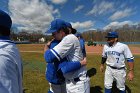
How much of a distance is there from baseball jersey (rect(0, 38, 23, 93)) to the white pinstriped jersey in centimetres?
148

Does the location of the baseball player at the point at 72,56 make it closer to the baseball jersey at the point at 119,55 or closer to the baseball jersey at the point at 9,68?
the baseball jersey at the point at 9,68

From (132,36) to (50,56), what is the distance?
504ft

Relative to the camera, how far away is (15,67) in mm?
1771

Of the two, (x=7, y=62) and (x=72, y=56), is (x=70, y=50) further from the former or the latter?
(x=7, y=62)

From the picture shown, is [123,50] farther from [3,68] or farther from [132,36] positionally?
[132,36]

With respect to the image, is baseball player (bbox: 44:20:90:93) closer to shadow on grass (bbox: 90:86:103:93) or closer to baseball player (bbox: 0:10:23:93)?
baseball player (bbox: 0:10:23:93)

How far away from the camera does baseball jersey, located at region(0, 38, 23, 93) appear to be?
5.31 feet

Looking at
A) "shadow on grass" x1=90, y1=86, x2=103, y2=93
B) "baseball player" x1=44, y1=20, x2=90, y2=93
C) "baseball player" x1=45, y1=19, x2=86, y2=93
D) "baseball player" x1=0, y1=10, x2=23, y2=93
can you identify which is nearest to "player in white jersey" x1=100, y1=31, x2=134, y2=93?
"shadow on grass" x1=90, y1=86, x2=103, y2=93

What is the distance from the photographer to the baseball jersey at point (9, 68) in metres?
1.62

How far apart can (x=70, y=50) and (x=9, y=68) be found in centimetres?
181

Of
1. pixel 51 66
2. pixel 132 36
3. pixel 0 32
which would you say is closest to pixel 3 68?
pixel 0 32

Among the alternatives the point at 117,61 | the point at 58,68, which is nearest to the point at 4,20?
the point at 58,68

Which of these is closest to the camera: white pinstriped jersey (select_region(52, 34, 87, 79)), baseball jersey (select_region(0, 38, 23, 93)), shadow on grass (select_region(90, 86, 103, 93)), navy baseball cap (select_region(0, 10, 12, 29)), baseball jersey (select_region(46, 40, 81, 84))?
baseball jersey (select_region(0, 38, 23, 93))

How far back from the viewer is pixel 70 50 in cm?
340
